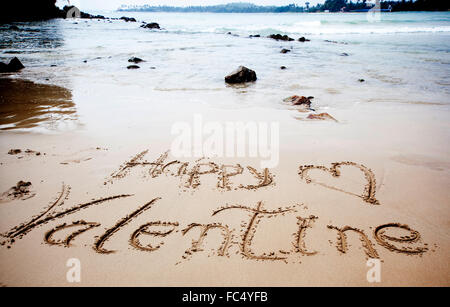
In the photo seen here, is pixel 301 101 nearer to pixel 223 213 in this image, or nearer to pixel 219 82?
pixel 219 82

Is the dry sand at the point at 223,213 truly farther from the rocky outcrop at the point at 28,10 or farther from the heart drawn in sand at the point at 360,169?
the rocky outcrop at the point at 28,10

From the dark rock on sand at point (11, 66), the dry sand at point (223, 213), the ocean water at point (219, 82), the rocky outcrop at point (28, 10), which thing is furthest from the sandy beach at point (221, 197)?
the rocky outcrop at point (28, 10)

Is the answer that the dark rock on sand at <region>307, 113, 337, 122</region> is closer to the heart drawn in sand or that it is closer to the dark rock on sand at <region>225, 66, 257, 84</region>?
the heart drawn in sand

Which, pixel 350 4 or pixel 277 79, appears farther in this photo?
pixel 350 4

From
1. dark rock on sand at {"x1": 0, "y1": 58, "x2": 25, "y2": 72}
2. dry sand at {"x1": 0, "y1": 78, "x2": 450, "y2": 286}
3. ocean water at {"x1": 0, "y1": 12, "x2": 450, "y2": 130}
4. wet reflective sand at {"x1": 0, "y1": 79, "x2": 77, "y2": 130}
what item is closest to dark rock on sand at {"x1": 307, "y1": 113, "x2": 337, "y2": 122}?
ocean water at {"x1": 0, "y1": 12, "x2": 450, "y2": 130}

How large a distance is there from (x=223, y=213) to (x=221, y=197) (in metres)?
0.21

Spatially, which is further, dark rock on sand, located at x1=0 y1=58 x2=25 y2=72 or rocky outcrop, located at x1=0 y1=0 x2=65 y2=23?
rocky outcrop, located at x1=0 y1=0 x2=65 y2=23

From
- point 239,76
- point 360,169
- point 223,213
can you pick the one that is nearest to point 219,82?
point 239,76

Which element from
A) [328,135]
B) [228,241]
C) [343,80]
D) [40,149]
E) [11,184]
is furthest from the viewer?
[343,80]

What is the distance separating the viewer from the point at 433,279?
1.54 m

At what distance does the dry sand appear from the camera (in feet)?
5.27
